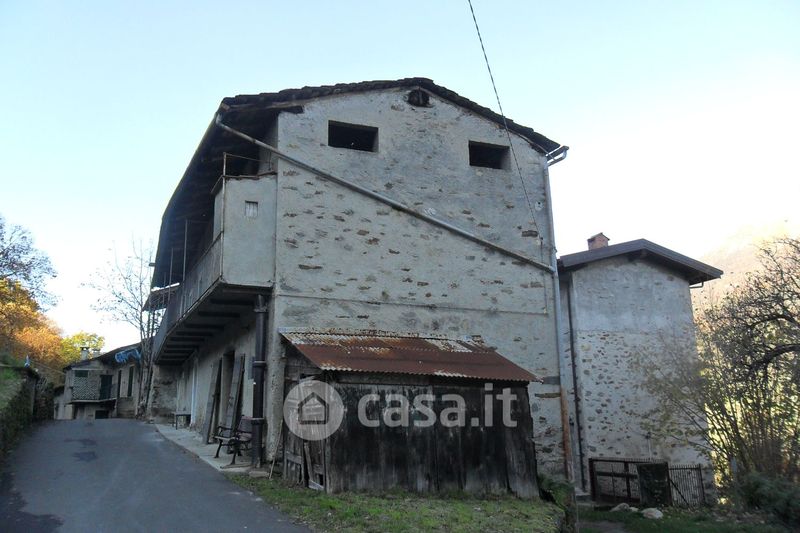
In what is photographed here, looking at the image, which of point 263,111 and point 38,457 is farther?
point 263,111

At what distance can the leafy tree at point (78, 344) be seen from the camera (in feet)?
162

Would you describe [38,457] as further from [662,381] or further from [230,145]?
[662,381]

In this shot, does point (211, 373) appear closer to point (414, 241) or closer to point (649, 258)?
point (414, 241)

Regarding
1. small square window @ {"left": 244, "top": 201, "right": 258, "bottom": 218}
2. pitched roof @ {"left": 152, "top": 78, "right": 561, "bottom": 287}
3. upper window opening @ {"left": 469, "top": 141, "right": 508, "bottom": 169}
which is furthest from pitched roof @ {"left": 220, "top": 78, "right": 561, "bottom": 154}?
small square window @ {"left": 244, "top": 201, "right": 258, "bottom": 218}

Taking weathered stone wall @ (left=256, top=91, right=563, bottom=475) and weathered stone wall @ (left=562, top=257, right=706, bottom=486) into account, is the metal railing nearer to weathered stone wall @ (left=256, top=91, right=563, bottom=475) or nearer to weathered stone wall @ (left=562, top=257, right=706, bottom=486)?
weathered stone wall @ (left=562, top=257, right=706, bottom=486)

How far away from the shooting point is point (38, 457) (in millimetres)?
10820

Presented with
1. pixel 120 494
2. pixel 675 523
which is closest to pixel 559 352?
pixel 675 523

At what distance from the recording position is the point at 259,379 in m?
10.6

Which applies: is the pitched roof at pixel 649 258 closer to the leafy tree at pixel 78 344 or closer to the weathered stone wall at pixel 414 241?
the weathered stone wall at pixel 414 241

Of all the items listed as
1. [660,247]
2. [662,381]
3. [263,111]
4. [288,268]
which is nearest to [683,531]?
[662,381]

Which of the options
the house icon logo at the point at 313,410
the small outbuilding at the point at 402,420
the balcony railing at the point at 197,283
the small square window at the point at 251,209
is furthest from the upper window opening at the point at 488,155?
the house icon logo at the point at 313,410

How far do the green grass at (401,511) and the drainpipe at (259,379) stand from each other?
3.69 feet

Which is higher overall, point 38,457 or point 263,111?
point 263,111

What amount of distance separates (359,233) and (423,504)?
5500 millimetres
